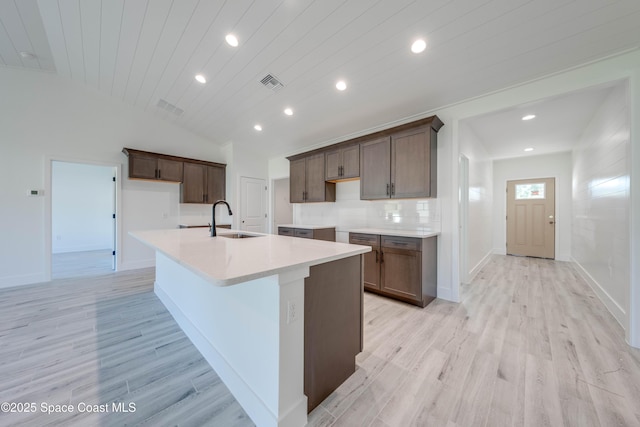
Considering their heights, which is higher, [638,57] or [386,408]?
[638,57]

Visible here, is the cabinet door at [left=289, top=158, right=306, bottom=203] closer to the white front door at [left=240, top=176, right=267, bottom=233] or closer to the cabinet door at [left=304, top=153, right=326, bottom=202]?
the cabinet door at [left=304, top=153, right=326, bottom=202]

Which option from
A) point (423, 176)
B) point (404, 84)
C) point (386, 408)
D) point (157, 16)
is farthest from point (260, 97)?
point (386, 408)

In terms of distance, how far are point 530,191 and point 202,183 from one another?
315 inches

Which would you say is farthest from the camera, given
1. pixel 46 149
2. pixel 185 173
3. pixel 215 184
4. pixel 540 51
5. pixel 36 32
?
pixel 215 184

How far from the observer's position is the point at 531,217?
5758 millimetres

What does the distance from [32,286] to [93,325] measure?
2.48 meters

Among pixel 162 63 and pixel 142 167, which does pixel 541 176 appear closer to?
pixel 162 63

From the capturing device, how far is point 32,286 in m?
3.57

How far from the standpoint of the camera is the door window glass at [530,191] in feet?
18.5

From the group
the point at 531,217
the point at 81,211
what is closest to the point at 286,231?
the point at 531,217

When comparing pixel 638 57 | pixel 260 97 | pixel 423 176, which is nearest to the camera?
pixel 638 57

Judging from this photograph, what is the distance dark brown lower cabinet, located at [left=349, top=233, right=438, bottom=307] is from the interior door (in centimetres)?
453

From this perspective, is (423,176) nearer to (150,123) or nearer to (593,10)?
(593,10)

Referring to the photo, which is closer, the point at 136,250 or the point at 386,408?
the point at 386,408
